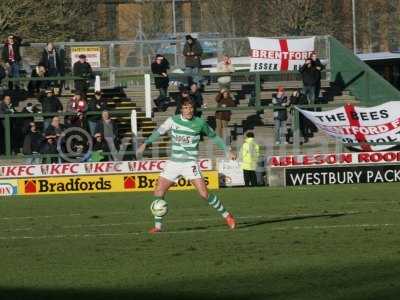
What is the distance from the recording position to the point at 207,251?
1433 cm

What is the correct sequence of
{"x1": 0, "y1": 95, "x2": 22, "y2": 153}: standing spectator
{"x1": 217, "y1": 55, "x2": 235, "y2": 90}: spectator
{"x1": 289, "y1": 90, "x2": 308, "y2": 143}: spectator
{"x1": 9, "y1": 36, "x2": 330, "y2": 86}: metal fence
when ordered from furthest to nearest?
{"x1": 9, "y1": 36, "x2": 330, "y2": 86}: metal fence
{"x1": 217, "y1": 55, "x2": 235, "y2": 90}: spectator
{"x1": 289, "y1": 90, "x2": 308, "y2": 143}: spectator
{"x1": 0, "y1": 95, "x2": 22, "y2": 153}: standing spectator

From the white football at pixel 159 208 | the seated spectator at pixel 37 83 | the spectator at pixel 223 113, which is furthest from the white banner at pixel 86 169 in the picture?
the white football at pixel 159 208

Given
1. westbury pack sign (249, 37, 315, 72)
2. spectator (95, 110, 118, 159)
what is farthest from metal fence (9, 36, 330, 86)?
spectator (95, 110, 118, 159)

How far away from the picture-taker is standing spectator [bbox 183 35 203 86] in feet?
114

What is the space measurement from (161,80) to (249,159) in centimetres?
661

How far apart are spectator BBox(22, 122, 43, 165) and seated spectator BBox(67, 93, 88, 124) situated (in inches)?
41.5

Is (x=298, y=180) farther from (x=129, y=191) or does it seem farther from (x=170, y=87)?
(x=170, y=87)

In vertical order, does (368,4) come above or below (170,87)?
above

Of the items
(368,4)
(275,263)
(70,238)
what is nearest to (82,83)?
(70,238)

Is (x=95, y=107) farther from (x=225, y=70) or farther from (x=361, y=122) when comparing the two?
(x=361, y=122)

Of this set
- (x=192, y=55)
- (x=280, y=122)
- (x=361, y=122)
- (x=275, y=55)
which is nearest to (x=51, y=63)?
(x=192, y=55)

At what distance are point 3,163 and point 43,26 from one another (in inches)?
934

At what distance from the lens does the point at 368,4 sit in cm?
7625

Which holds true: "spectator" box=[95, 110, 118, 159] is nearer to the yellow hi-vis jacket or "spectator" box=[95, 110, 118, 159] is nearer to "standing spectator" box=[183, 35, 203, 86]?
the yellow hi-vis jacket
